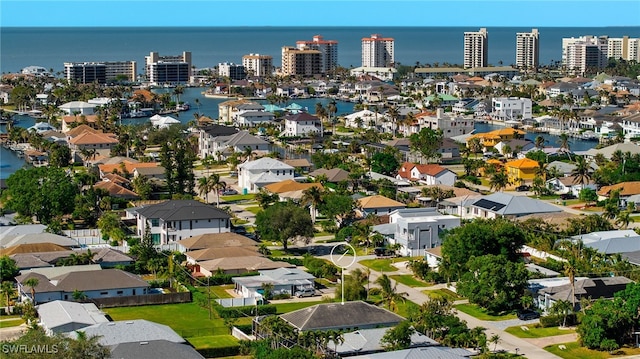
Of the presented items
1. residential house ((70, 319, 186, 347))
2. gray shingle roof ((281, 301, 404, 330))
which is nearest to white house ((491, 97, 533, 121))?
gray shingle roof ((281, 301, 404, 330))

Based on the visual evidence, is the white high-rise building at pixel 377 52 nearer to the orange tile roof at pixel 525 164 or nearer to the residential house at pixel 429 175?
the residential house at pixel 429 175

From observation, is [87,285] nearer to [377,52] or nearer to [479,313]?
[479,313]

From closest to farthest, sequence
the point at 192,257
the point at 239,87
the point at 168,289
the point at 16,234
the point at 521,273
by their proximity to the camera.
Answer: the point at 521,273
the point at 168,289
the point at 192,257
the point at 16,234
the point at 239,87

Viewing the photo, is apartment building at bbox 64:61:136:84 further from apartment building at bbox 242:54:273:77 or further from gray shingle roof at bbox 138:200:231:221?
gray shingle roof at bbox 138:200:231:221

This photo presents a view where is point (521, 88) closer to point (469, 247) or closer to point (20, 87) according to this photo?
point (20, 87)

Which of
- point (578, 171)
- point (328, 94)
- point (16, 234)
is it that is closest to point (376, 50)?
point (328, 94)

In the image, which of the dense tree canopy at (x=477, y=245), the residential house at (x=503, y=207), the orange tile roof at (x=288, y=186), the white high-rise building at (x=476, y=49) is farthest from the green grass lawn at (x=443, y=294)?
the white high-rise building at (x=476, y=49)
